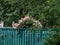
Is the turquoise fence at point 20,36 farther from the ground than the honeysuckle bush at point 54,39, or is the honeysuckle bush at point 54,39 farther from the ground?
the honeysuckle bush at point 54,39

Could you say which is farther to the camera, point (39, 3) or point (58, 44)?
point (39, 3)

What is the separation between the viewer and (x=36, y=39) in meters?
10.3

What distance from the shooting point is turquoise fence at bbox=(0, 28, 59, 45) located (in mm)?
10172

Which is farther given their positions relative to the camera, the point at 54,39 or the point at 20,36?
the point at 20,36

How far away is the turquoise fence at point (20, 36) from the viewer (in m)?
10.2

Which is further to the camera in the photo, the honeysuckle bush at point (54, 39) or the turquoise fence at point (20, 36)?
the turquoise fence at point (20, 36)

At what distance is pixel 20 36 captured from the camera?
1071 cm

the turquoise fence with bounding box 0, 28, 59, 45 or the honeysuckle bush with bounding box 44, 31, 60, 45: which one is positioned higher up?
the honeysuckle bush with bounding box 44, 31, 60, 45

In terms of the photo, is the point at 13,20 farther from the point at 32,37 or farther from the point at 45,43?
the point at 45,43

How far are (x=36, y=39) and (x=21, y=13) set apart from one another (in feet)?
24.8

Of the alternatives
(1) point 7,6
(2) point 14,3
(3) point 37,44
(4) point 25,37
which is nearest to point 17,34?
(4) point 25,37

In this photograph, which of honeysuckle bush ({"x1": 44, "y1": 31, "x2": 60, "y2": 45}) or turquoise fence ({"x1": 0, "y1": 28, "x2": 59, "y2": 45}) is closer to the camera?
honeysuckle bush ({"x1": 44, "y1": 31, "x2": 60, "y2": 45})

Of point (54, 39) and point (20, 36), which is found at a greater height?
point (54, 39)

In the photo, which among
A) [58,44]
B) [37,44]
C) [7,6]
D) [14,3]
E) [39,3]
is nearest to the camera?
[58,44]
